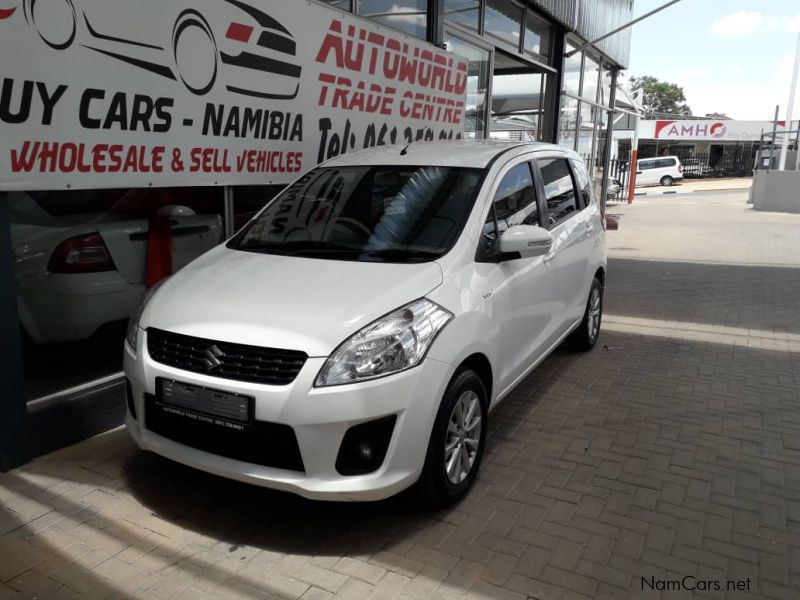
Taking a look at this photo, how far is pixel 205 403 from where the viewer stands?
2.90 metres

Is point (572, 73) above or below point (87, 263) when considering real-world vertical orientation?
above

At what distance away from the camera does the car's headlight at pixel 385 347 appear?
2793 millimetres

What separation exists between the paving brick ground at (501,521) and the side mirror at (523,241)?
124 cm

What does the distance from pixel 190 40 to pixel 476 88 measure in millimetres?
5545

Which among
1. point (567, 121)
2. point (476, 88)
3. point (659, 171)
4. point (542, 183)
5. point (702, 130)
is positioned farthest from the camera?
point (702, 130)

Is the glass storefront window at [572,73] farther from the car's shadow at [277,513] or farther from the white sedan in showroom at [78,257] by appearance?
the car's shadow at [277,513]

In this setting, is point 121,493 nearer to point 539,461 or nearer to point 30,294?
point 30,294

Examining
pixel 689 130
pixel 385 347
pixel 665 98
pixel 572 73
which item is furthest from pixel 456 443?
pixel 665 98

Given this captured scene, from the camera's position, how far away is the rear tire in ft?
19.1

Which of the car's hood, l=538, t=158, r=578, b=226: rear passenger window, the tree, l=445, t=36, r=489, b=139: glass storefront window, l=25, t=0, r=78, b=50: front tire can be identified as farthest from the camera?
the tree

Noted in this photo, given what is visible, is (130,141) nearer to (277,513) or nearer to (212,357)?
(212,357)

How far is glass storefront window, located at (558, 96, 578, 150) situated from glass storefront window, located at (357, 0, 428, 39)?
5.25 m

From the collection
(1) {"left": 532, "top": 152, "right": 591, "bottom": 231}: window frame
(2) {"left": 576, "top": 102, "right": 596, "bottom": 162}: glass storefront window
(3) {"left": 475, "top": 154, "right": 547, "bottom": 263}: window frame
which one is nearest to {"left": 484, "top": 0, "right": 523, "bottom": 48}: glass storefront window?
(2) {"left": 576, "top": 102, "right": 596, "bottom": 162}: glass storefront window

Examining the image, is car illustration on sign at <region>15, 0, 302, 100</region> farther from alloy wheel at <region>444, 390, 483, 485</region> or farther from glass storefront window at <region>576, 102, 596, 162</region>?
glass storefront window at <region>576, 102, 596, 162</region>
